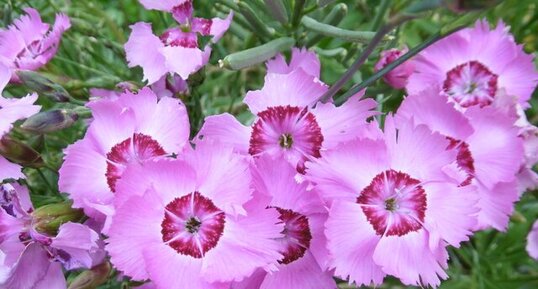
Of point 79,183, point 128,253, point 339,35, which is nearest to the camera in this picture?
point 128,253

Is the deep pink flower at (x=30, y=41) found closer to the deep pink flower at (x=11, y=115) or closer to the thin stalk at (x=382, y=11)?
the deep pink flower at (x=11, y=115)

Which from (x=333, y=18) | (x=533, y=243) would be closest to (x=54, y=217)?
(x=333, y=18)

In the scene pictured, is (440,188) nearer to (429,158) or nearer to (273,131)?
(429,158)

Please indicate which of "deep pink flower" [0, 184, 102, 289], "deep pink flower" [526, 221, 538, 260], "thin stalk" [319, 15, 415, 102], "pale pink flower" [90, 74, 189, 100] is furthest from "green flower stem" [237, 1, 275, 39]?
"deep pink flower" [526, 221, 538, 260]

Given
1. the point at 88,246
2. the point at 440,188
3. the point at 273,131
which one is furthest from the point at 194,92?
the point at 440,188

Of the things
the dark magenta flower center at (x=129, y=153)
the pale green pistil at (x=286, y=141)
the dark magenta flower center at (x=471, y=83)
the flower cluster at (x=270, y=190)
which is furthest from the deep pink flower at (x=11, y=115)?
the dark magenta flower center at (x=471, y=83)
